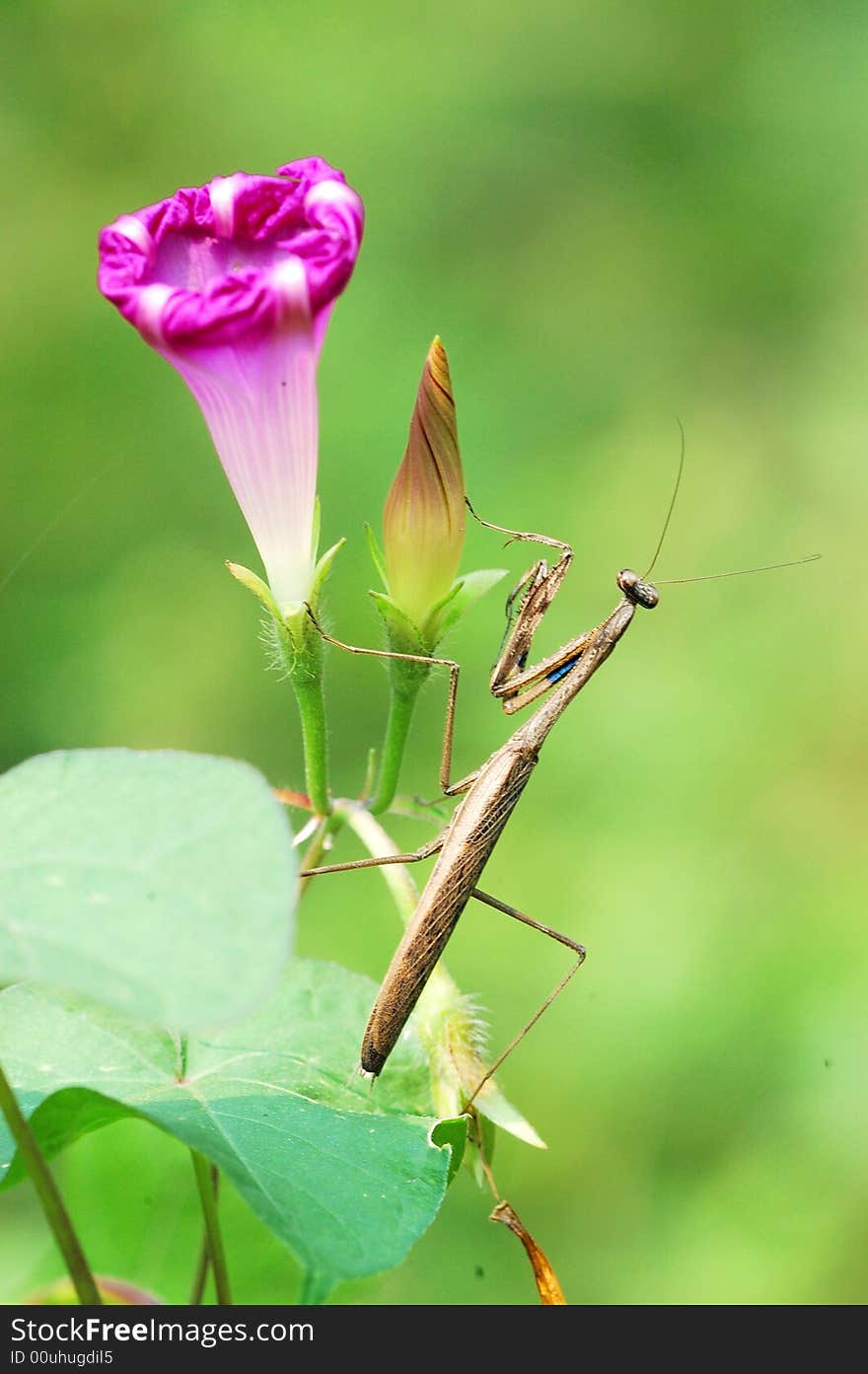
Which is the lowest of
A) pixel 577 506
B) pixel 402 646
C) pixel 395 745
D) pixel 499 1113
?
pixel 577 506

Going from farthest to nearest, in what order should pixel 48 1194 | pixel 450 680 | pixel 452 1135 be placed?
pixel 450 680 < pixel 452 1135 < pixel 48 1194

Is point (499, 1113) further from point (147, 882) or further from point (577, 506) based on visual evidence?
point (577, 506)

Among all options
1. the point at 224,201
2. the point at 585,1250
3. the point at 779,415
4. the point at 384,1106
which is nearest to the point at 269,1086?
the point at 384,1106

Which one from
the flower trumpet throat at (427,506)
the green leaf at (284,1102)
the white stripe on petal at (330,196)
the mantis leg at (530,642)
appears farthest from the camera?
the mantis leg at (530,642)

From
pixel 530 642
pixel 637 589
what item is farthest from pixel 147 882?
pixel 637 589

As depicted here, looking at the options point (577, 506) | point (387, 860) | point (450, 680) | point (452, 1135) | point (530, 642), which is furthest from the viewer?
point (577, 506)

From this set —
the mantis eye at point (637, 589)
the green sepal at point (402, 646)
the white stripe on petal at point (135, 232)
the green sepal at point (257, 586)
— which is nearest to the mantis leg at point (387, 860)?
the green sepal at point (402, 646)

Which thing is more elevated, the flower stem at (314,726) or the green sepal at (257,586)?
the green sepal at (257,586)

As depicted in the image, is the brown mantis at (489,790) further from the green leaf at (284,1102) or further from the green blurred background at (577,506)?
the green blurred background at (577,506)
